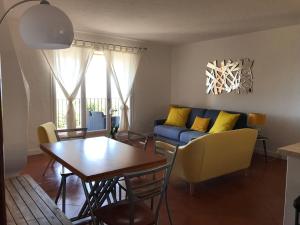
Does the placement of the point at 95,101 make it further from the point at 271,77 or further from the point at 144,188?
the point at 144,188

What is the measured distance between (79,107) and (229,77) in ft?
10.3

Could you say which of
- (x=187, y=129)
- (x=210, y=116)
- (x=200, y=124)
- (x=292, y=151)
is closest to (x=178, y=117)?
(x=187, y=129)

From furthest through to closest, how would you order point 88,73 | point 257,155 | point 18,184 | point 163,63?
1. point 163,63
2. point 88,73
3. point 257,155
4. point 18,184

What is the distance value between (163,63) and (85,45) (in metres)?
2.17

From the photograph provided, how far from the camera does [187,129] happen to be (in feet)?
17.0

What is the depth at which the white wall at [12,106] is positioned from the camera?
7.73ft

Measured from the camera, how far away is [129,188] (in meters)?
1.67

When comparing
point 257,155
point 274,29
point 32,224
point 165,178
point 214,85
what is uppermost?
point 274,29

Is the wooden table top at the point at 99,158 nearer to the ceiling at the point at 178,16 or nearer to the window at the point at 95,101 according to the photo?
the ceiling at the point at 178,16

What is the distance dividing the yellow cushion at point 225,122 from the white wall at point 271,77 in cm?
59

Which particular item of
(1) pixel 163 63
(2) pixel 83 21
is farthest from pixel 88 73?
(1) pixel 163 63

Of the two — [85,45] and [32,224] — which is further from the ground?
[85,45]

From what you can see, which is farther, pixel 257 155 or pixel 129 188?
pixel 257 155

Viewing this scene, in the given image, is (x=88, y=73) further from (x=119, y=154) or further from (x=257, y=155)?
(x=257, y=155)
